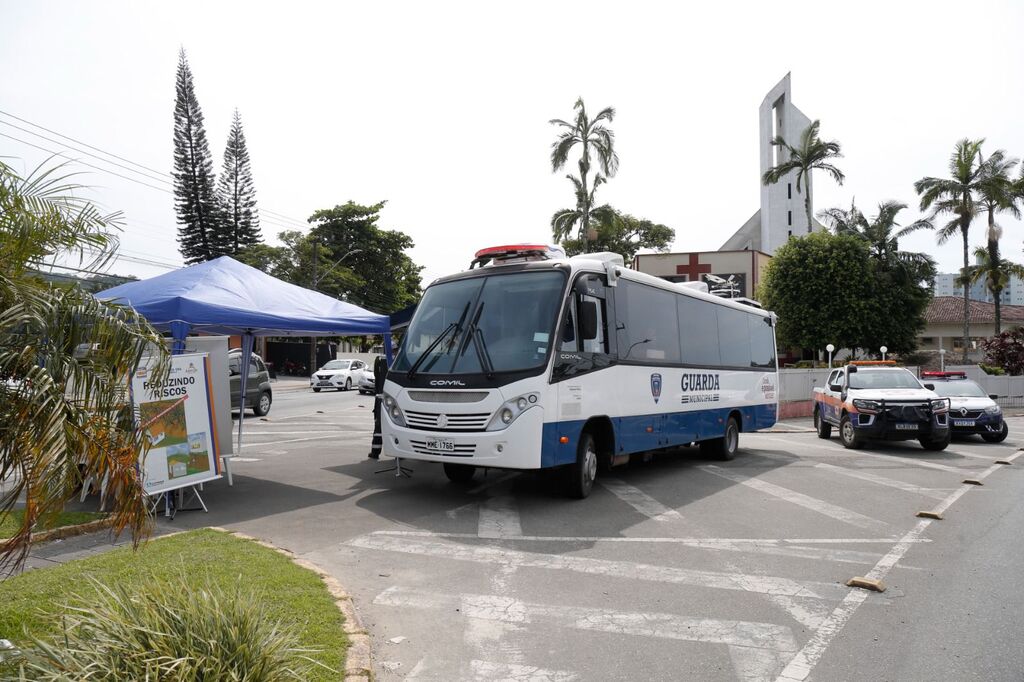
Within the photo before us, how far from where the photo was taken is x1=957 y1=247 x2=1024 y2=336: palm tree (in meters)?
42.5

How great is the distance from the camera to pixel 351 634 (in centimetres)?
473

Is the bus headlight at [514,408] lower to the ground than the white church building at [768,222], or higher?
lower

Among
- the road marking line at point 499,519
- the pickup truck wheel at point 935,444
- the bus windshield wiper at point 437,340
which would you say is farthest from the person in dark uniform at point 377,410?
the pickup truck wheel at point 935,444

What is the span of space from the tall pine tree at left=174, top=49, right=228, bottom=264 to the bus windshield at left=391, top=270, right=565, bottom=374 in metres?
45.6

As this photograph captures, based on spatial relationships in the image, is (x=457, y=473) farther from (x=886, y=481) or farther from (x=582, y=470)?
(x=886, y=481)

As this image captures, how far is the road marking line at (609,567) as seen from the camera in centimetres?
604

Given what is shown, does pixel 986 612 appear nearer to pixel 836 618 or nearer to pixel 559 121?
pixel 836 618

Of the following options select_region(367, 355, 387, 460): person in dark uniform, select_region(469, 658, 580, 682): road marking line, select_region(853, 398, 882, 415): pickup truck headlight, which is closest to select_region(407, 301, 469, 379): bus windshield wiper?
select_region(367, 355, 387, 460): person in dark uniform

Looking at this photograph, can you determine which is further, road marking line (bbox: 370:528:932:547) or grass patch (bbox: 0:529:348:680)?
road marking line (bbox: 370:528:932:547)

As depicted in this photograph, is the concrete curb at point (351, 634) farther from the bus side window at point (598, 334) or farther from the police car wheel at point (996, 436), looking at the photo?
the police car wheel at point (996, 436)

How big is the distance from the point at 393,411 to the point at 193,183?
4715cm

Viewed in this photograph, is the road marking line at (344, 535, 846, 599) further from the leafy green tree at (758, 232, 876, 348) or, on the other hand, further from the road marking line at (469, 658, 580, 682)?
the leafy green tree at (758, 232, 876, 348)

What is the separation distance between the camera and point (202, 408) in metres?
8.73

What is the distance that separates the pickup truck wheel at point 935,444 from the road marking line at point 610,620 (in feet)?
Answer: 40.9
